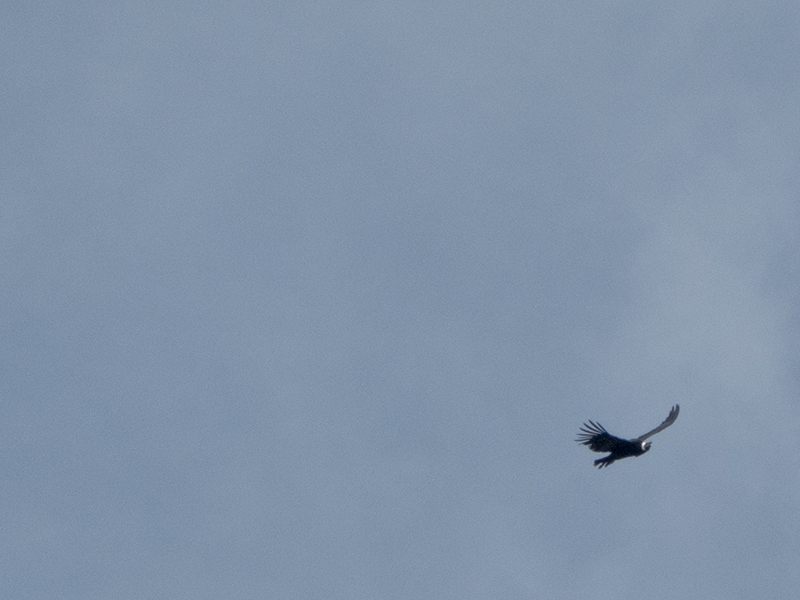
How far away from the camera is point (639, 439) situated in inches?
2842

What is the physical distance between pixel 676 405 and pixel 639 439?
2721 mm

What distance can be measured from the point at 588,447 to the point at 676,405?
14.4 ft

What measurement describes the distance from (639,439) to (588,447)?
1.95m

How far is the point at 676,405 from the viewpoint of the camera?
243 ft

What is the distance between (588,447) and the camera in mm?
71812
